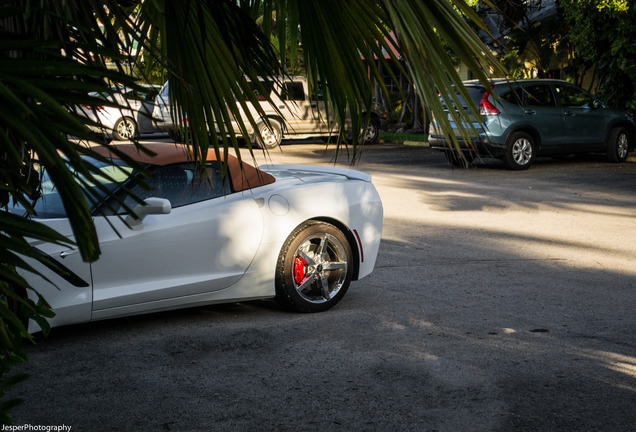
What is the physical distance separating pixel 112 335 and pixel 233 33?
3928 millimetres

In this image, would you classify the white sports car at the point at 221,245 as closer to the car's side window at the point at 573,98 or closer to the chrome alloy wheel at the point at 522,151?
the chrome alloy wheel at the point at 522,151

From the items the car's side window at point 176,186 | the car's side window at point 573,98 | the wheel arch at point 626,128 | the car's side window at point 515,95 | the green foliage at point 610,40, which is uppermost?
the green foliage at point 610,40

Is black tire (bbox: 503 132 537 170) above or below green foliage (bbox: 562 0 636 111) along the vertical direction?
below

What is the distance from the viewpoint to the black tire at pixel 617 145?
18.7m

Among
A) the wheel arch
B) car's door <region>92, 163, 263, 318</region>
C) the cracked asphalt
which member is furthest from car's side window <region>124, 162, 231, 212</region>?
the wheel arch

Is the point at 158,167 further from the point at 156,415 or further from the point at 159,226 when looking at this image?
the point at 156,415

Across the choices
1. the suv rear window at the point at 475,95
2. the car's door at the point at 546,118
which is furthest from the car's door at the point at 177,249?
the car's door at the point at 546,118

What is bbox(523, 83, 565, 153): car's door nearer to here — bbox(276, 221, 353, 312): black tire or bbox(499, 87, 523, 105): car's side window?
bbox(499, 87, 523, 105): car's side window

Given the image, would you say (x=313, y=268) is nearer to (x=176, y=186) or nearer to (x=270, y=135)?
(x=176, y=186)

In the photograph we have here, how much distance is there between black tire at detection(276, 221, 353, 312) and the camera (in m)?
6.38

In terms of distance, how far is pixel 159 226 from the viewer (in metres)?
5.86

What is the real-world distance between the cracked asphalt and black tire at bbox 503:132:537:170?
821 centimetres

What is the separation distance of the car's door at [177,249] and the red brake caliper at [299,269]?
41cm

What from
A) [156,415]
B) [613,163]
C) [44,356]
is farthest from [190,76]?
[613,163]
